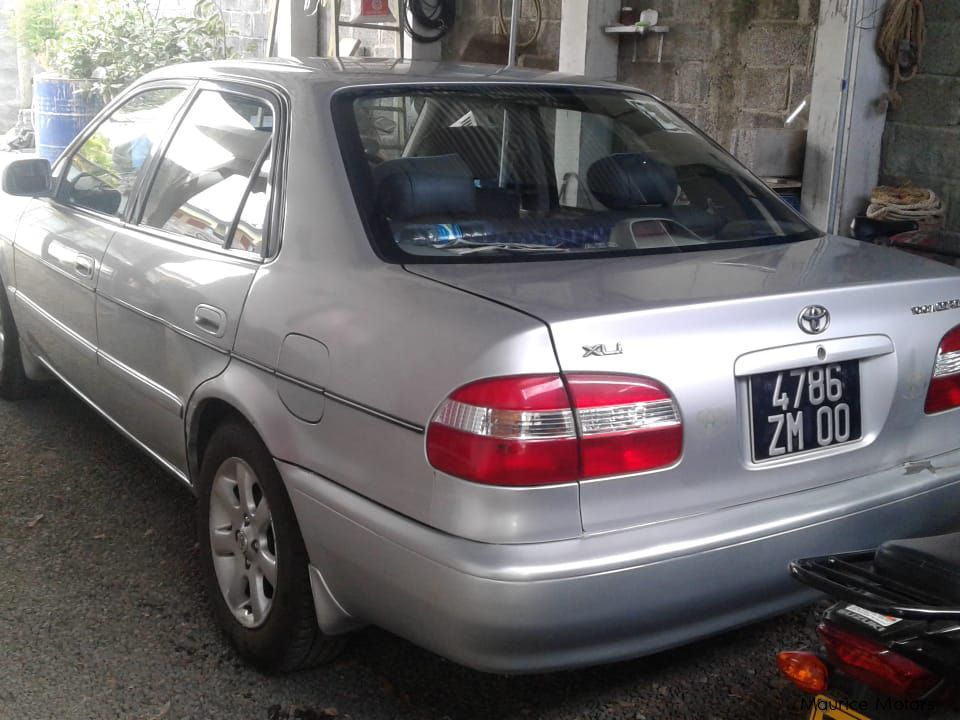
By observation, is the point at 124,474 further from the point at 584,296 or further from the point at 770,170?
the point at 770,170

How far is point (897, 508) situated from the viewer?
2639 millimetres

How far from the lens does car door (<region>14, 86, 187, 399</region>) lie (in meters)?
3.82

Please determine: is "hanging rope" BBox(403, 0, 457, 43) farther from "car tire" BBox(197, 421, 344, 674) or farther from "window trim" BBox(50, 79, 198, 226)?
"car tire" BBox(197, 421, 344, 674)

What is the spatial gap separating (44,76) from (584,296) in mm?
10786

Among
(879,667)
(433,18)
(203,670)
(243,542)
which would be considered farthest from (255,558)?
(433,18)

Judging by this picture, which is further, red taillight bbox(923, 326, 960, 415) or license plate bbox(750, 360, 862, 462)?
red taillight bbox(923, 326, 960, 415)

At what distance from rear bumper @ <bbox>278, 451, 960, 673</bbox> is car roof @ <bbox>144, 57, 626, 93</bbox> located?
3.73ft

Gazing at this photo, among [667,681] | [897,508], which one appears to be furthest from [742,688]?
[897,508]

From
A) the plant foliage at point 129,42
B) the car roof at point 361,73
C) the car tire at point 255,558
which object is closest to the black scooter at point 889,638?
the car tire at point 255,558

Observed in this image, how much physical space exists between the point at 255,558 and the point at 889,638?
157 centimetres

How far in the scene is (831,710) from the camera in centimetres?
213

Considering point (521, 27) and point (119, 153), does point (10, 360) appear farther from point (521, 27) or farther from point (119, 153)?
point (521, 27)

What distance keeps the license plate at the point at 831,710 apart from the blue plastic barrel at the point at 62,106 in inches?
430

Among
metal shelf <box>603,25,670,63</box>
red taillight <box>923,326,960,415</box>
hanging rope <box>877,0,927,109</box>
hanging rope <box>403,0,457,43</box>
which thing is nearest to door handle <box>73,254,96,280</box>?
red taillight <box>923,326,960,415</box>
